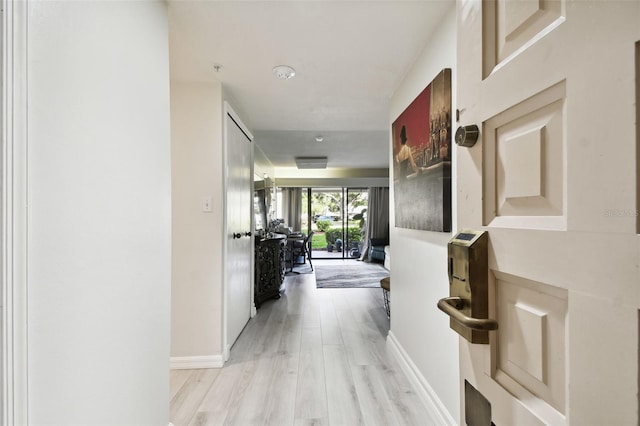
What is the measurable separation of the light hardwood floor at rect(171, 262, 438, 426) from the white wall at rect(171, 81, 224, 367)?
0.27m

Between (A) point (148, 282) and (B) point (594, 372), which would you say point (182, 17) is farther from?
(B) point (594, 372)

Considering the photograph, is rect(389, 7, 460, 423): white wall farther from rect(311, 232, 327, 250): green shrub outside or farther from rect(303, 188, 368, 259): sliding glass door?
rect(311, 232, 327, 250): green shrub outside

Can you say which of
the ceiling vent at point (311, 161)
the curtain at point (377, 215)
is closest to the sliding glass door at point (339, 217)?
the curtain at point (377, 215)

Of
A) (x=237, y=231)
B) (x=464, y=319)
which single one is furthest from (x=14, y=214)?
(x=237, y=231)

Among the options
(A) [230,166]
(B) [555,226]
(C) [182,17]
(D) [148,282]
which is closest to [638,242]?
(B) [555,226]

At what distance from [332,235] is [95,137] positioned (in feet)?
25.1

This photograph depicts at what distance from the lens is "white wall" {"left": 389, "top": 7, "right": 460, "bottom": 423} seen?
4.77ft

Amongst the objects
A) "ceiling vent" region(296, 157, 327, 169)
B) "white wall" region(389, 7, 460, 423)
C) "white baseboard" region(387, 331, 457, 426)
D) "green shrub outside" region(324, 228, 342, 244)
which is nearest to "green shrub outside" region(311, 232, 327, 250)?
"green shrub outside" region(324, 228, 342, 244)

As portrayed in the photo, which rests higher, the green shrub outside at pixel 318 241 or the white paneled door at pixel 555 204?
the white paneled door at pixel 555 204

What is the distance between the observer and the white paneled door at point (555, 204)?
0.37m

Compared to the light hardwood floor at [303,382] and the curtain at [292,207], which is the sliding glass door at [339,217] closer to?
the curtain at [292,207]

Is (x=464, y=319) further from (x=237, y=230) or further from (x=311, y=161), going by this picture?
(x=311, y=161)

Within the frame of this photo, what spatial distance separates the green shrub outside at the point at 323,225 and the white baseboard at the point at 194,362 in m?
6.26

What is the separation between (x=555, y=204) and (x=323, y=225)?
796cm
